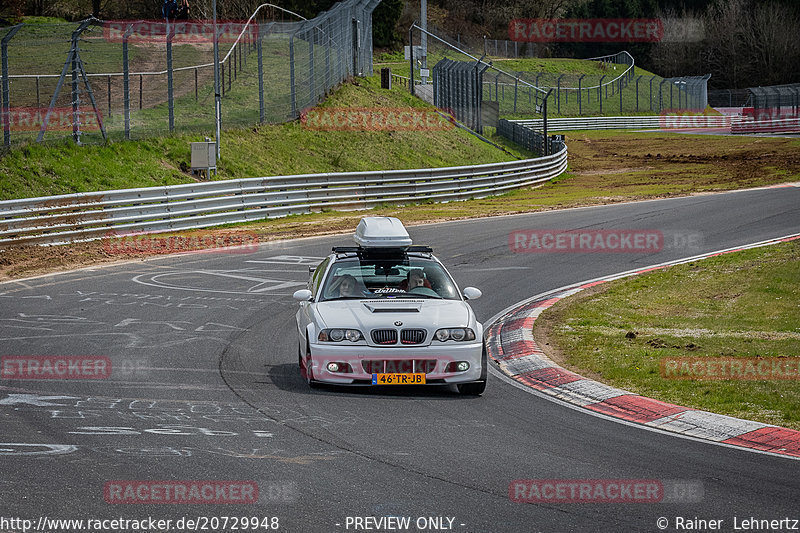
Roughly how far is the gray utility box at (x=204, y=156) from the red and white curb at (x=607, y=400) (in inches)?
607

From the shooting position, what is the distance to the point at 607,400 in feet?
32.0

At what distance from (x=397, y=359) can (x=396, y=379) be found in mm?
199

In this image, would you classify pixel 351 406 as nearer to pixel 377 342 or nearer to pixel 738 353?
pixel 377 342

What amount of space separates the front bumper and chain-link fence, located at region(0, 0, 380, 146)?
15.9m

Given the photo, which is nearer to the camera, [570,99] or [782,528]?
[782,528]

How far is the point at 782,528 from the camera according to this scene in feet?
19.4

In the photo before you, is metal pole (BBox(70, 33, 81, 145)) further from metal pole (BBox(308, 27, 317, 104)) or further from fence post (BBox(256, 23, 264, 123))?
metal pole (BBox(308, 27, 317, 104))

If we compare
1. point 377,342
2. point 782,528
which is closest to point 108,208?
point 377,342

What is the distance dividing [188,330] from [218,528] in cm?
734

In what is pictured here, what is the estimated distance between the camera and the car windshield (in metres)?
10.8

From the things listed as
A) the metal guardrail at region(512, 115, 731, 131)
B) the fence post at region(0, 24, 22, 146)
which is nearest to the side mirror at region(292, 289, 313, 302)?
the fence post at region(0, 24, 22, 146)

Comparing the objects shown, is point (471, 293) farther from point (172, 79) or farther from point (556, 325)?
point (172, 79)

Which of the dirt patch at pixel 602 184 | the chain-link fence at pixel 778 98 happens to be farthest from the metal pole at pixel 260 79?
the chain-link fence at pixel 778 98

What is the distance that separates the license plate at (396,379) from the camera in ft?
31.9
